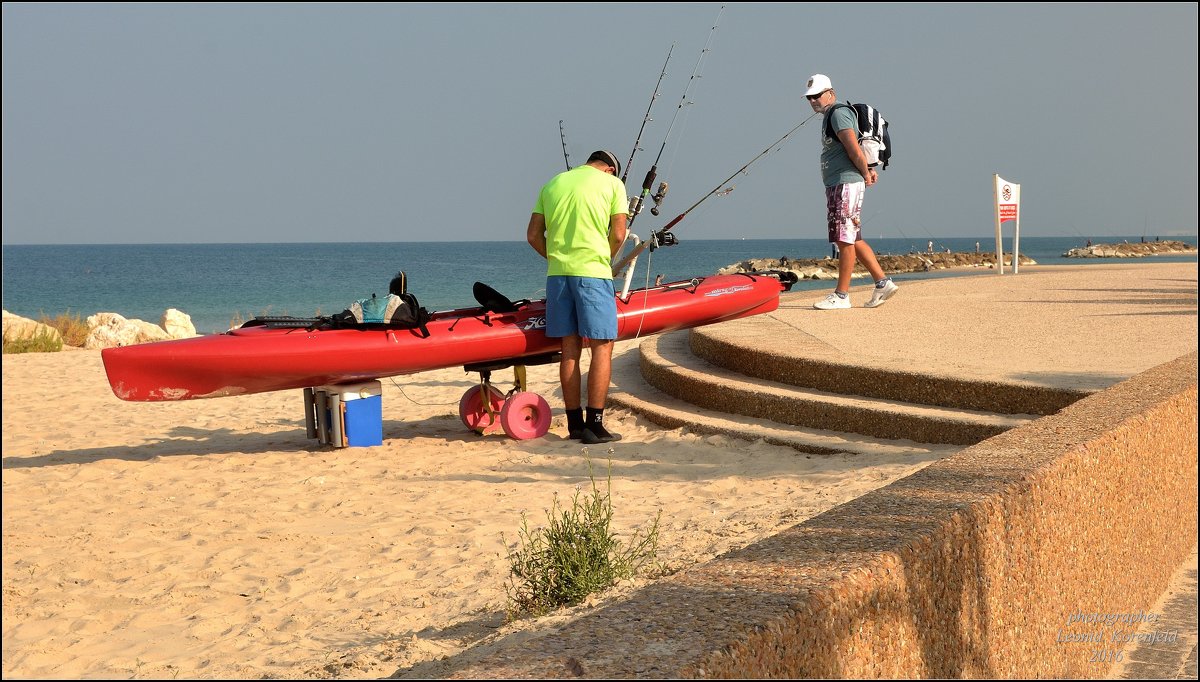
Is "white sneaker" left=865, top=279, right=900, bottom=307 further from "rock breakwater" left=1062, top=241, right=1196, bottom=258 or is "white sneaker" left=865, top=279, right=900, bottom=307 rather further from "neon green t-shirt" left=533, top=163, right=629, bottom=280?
"rock breakwater" left=1062, top=241, right=1196, bottom=258

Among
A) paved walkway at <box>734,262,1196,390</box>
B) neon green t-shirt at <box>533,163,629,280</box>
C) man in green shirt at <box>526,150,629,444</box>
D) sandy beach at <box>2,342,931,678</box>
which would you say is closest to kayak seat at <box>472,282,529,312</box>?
man in green shirt at <box>526,150,629,444</box>

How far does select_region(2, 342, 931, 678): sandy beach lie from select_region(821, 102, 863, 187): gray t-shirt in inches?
125

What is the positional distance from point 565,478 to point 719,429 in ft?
4.43

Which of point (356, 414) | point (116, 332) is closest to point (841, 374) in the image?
point (356, 414)

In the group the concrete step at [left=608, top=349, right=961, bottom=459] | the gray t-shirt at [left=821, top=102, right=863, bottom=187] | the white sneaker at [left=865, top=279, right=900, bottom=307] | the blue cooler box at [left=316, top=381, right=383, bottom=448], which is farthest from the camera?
the white sneaker at [left=865, top=279, right=900, bottom=307]

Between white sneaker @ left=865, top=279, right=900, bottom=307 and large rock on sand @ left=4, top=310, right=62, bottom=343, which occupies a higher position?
white sneaker @ left=865, top=279, right=900, bottom=307

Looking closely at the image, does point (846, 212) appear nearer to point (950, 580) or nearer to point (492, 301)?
point (492, 301)

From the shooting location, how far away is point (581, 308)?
7906 millimetres

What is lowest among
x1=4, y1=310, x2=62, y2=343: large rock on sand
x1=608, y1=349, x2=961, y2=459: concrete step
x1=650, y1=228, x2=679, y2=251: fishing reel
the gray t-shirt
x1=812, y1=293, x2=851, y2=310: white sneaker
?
x1=608, y1=349, x2=961, y2=459: concrete step

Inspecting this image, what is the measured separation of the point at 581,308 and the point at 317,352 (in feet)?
6.04

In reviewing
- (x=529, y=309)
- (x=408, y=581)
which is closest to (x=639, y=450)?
(x=529, y=309)

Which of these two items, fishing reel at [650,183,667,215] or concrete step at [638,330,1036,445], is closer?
concrete step at [638,330,1036,445]

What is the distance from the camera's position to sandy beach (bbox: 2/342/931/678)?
4.32 m

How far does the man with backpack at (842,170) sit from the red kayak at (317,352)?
2630 mm
